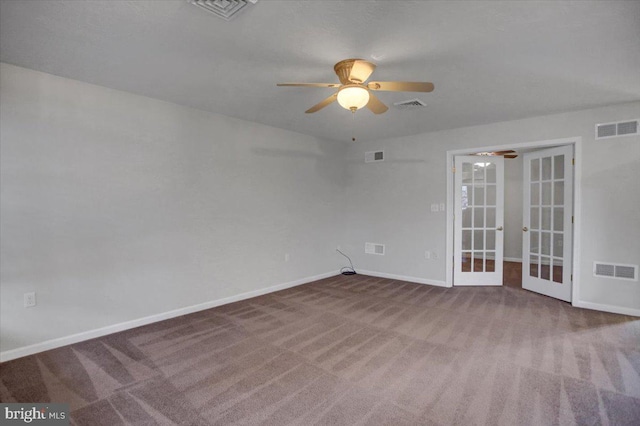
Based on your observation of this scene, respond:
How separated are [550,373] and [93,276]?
4163 mm

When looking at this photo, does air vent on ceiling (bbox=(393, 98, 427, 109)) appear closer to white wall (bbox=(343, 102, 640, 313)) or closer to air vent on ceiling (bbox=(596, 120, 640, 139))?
white wall (bbox=(343, 102, 640, 313))

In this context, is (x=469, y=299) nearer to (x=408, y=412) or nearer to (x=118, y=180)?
(x=408, y=412)

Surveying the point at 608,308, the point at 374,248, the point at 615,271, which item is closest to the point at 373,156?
the point at 374,248

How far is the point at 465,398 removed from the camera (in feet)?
6.84

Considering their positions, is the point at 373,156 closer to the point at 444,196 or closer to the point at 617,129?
the point at 444,196

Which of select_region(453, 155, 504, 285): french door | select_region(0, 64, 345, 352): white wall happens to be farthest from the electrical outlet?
select_region(453, 155, 504, 285): french door

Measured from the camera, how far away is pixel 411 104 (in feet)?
11.9

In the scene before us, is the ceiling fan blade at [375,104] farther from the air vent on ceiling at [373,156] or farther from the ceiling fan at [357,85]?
the air vent on ceiling at [373,156]

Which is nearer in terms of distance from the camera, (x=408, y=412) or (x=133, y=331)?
(x=408, y=412)

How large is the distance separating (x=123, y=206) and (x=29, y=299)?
110 centimetres

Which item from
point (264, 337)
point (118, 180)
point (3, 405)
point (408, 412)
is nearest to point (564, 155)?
point (408, 412)

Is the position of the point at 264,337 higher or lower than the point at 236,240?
lower

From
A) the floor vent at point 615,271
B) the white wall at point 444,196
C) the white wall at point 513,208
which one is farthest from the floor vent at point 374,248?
the white wall at point 513,208

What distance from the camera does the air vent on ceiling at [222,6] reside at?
182 cm
